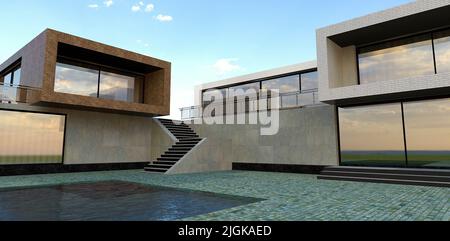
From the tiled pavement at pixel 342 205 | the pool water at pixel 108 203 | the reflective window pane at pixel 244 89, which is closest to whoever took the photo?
the tiled pavement at pixel 342 205

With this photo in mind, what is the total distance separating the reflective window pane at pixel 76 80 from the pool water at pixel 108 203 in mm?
7432

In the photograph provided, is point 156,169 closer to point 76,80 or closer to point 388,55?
point 76,80

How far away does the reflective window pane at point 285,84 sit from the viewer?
20688mm

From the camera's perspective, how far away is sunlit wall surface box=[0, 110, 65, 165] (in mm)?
14008

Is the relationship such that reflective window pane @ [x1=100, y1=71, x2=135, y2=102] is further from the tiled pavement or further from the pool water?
the tiled pavement

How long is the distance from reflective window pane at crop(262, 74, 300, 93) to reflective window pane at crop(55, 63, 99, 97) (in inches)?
482

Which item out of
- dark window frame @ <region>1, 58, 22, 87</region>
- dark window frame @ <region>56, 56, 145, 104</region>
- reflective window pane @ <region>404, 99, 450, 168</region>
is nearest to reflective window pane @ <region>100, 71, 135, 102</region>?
dark window frame @ <region>56, 56, 145, 104</region>

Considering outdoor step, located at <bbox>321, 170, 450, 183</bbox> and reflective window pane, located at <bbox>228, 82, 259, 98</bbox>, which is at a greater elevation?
reflective window pane, located at <bbox>228, 82, 259, 98</bbox>

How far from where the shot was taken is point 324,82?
1348cm

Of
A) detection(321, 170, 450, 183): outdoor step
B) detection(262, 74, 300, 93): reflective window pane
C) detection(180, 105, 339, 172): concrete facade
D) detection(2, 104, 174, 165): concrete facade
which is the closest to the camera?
detection(321, 170, 450, 183): outdoor step

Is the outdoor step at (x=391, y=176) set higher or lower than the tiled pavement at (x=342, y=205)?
higher

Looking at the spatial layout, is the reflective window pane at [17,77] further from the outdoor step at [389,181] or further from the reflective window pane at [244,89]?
the outdoor step at [389,181]

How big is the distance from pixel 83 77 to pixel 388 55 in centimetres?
1625

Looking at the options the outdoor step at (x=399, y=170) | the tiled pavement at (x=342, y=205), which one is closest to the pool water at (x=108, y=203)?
the tiled pavement at (x=342, y=205)
